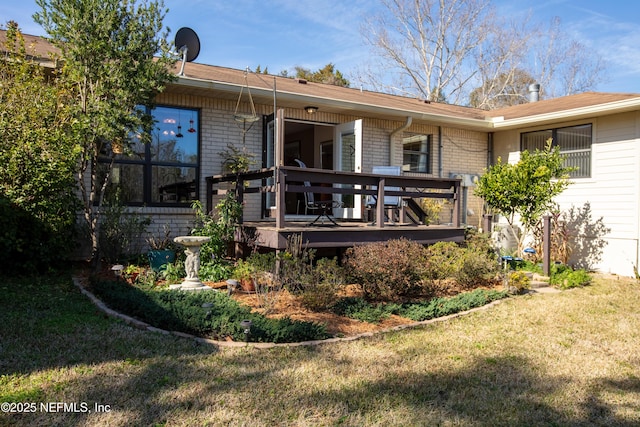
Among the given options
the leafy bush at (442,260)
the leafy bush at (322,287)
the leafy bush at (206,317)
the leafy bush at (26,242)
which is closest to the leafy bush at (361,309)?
the leafy bush at (322,287)

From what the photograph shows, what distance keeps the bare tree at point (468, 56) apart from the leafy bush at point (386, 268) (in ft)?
64.0

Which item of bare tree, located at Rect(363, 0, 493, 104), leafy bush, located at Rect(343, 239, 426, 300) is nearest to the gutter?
leafy bush, located at Rect(343, 239, 426, 300)

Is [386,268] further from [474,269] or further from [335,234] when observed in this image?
[474,269]

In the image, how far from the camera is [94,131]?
653 centimetres

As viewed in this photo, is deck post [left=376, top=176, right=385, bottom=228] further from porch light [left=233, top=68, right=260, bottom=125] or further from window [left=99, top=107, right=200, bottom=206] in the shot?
window [left=99, top=107, right=200, bottom=206]

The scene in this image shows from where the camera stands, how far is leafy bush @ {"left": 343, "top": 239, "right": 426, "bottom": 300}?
6.08m

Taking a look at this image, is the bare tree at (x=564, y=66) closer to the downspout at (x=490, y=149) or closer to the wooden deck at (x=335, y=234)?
the downspout at (x=490, y=149)

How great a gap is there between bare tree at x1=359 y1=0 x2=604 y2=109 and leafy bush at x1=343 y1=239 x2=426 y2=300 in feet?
64.0

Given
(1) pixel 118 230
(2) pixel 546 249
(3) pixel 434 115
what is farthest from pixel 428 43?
(1) pixel 118 230

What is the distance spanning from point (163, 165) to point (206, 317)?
4.56 meters

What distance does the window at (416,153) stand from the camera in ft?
37.2

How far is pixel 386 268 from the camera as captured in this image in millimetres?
6086

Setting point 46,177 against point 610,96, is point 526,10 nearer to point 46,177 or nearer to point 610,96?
point 610,96

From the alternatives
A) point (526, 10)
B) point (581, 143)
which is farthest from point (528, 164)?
point (526, 10)
